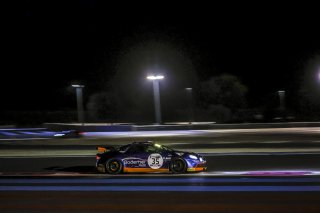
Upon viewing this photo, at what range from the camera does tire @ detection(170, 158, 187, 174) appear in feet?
54.3

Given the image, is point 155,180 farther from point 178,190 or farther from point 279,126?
point 279,126

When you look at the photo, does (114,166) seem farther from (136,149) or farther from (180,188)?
(180,188)

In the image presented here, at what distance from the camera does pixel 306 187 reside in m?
13.0

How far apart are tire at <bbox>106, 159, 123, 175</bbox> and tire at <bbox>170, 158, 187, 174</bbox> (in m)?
1.73

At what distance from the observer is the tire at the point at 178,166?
16562 mm

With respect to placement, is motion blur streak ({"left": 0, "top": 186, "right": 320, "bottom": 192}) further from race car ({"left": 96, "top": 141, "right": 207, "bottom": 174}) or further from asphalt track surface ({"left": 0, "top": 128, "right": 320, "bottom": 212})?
race car ({"left": 96, "top": 141, "right": 207, "bottom": 174})

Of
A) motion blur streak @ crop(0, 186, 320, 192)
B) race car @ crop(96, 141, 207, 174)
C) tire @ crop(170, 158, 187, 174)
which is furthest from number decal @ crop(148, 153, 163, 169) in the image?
motion blur streak @ crop(0, 186, 320, 192)

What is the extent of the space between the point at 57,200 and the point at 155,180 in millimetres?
4087

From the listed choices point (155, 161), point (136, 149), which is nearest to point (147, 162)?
point (155, 161)

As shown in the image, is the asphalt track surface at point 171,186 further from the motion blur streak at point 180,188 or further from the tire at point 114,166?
the tire at point 114,166

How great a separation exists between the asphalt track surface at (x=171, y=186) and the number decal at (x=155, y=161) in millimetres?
415

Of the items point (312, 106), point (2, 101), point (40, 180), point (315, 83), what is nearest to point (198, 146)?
point (40, 180)

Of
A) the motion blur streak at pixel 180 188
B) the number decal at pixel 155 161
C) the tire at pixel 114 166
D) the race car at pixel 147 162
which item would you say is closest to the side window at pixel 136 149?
the race car at pixel 147 162

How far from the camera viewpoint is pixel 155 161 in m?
16.6
